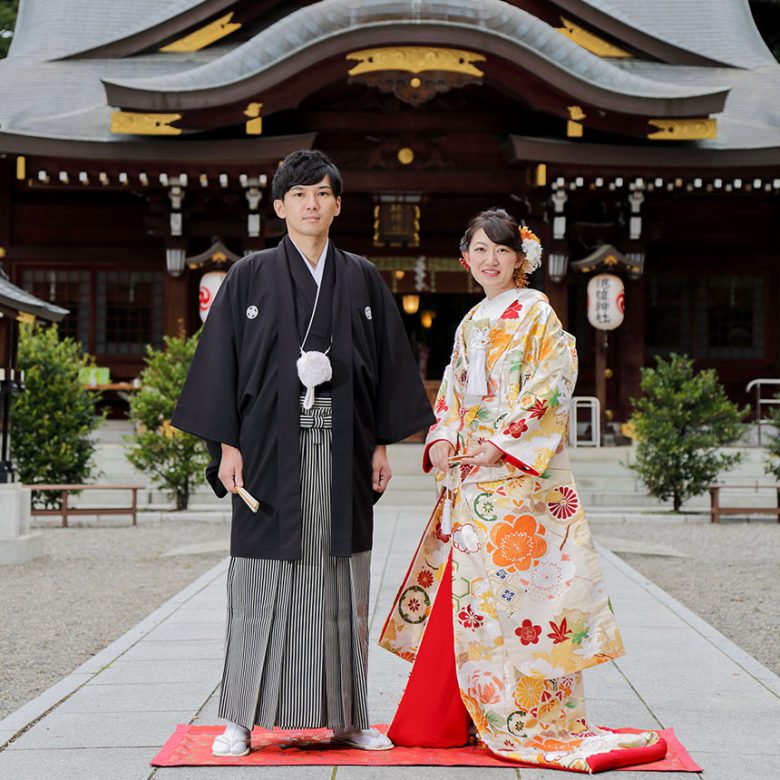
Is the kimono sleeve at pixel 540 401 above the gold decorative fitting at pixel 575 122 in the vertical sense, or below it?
below

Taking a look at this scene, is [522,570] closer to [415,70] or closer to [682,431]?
[682,431]

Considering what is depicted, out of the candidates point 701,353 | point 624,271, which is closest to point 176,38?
point 624,271

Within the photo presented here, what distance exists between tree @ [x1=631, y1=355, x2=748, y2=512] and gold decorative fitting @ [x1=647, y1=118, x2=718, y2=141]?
3.29 metres

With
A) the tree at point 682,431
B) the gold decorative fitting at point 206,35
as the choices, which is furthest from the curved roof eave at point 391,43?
the tree at point 682,431

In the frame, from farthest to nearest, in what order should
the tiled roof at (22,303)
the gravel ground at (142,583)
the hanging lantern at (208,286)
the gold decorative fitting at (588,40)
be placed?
the gold decorative fitting at (588,40)
the hanging lantern at (208,286)
the tiled roof at (22,303)
the gravel ground at (142,583)

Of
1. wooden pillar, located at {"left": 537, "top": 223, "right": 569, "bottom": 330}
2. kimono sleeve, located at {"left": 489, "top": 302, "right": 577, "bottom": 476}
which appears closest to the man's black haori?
kimono sleeve, located at {"left": 489, "top": 302, "right": 577, "bottom": 476}

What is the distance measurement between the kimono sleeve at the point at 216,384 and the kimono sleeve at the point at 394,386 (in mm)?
485

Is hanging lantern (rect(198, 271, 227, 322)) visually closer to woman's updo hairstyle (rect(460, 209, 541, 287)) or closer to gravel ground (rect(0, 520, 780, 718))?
gravel ground (rect(0, 520, 780, 718))

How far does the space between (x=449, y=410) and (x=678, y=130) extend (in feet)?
38.0

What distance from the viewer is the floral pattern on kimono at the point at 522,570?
12.2ft

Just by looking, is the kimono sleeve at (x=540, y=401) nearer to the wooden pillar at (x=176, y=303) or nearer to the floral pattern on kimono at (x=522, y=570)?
the floral pattern on kimono at (x=522, y=570)

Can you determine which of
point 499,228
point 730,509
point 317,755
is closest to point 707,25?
point 730,509

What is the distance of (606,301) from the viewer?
47.8ft

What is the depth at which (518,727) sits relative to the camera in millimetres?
3688
